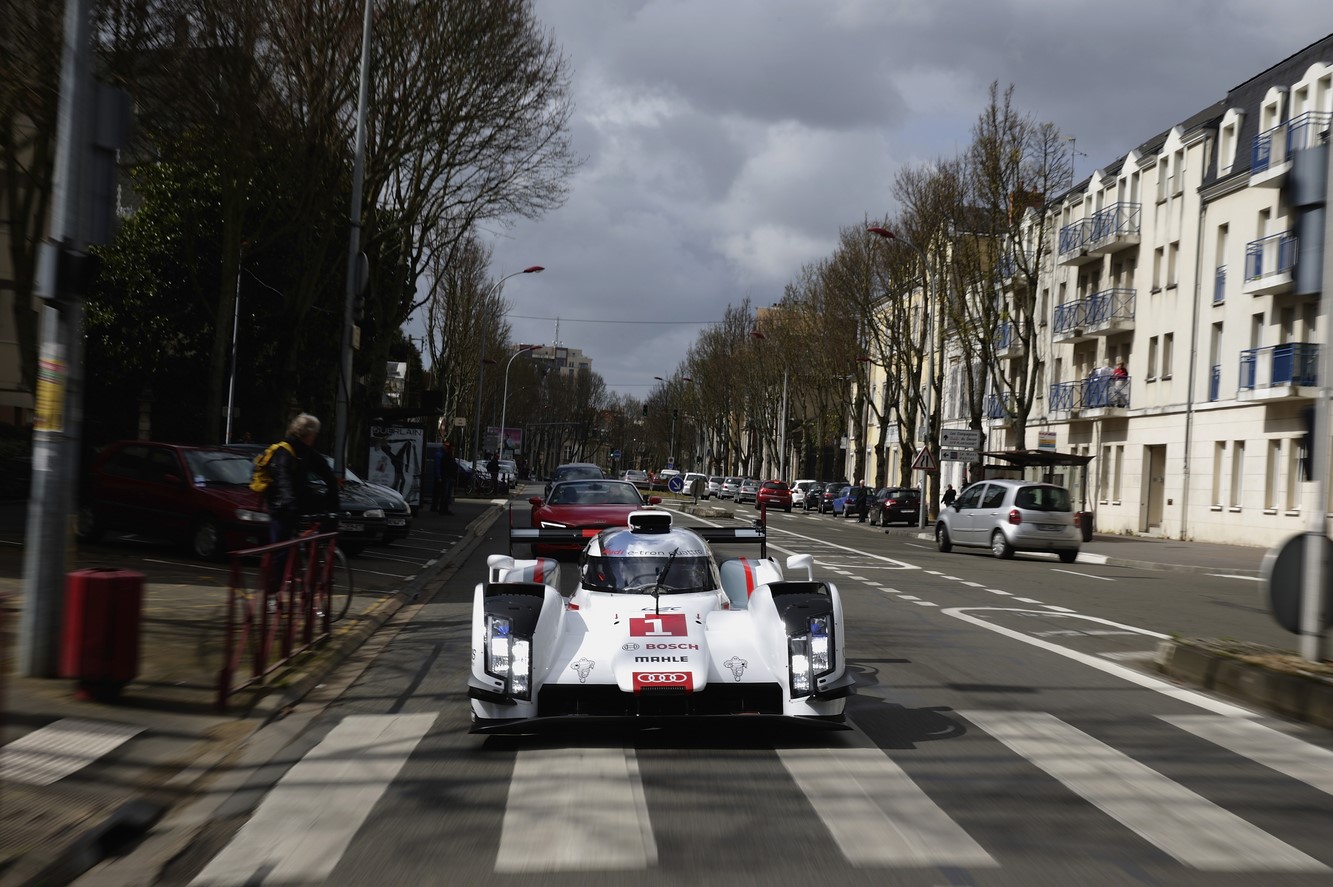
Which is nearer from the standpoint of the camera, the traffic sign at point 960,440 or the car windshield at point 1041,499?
the car windshield at point 1041,499

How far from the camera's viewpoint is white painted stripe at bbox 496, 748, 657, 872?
5340 millimetres

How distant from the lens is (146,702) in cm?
827

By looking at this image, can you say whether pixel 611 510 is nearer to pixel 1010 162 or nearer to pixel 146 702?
pixel 146 702

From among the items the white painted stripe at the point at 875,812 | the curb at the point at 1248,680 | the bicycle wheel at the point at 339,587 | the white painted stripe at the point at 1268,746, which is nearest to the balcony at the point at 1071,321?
the curb at the point at 1248,680

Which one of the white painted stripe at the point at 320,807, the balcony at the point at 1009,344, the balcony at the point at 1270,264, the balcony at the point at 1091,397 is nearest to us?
the white painted stripe at the point at 320,807

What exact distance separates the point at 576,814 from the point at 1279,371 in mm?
34889

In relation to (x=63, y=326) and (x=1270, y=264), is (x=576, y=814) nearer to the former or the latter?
(x=63, y=326)

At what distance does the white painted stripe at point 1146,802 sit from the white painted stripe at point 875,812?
808 millimetres

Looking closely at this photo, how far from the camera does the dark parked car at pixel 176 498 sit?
18.1 m

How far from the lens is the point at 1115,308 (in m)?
47.5

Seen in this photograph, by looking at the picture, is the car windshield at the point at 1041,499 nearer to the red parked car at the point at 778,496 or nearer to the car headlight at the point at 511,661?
the car headlight at the point at 511,661

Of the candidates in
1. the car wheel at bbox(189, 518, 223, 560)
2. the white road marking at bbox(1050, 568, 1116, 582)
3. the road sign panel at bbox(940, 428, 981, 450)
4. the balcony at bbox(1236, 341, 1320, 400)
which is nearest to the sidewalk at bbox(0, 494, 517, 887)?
the car wheel at bbox(189, 518, 223, 560)

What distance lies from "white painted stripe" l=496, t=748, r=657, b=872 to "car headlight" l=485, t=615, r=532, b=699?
1.16 ft

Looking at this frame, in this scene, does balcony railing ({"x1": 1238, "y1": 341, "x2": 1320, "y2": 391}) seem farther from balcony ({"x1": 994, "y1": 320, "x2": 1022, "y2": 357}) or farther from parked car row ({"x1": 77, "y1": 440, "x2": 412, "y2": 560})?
parked car row ({"x1": 77, "y1": 440, "x2": 412, "y2": 560})
